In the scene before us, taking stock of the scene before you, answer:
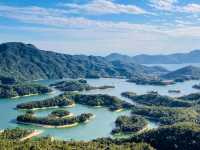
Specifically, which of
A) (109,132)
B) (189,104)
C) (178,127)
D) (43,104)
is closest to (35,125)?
(109,132)

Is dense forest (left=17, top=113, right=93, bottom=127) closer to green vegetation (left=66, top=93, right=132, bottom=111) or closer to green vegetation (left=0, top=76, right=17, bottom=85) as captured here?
green vegetation (left=66, top=93, right=132, bottom=111)

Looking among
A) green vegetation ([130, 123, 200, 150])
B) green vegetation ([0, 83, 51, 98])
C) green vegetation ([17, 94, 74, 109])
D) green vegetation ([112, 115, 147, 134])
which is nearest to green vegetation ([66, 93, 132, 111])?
green vegetation ([17, 94, 74, 109])

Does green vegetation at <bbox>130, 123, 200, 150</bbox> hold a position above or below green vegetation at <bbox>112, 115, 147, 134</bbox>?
above

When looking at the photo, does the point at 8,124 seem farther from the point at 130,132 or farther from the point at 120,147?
the point at 120,147

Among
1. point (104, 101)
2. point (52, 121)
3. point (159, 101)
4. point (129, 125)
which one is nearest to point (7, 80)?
point (104, 101)

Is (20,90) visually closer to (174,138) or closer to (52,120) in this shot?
(52,120)
